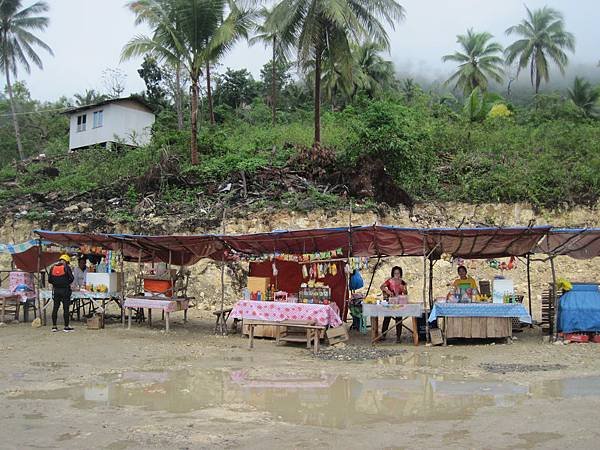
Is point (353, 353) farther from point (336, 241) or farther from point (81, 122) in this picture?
point (81, 122)

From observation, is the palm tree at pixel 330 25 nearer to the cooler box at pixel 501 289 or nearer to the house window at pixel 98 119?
the cooler box at pixel 501 289

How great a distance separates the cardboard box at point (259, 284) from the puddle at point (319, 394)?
150 inches

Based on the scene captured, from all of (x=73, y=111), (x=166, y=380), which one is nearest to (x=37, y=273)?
(x=166, y=380)

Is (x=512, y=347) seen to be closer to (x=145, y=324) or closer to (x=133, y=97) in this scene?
(x=145, y=324)

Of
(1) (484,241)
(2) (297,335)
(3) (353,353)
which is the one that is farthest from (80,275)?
(1) (484,241)

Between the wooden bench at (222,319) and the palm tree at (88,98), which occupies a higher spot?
the palm tree at (88,98)

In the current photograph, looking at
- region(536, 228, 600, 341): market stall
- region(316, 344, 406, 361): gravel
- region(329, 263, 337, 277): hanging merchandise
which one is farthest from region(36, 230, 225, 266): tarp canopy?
region(536, 228, 600, 341): market stall

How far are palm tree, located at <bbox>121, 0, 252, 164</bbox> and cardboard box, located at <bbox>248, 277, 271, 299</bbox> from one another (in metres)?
10.7

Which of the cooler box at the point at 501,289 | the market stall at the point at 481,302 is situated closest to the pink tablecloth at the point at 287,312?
the market stall at the point at 481,302

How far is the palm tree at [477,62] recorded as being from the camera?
4228 centimetres

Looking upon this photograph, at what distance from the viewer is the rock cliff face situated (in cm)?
1911

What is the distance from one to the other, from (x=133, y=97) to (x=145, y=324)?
71.3 ft

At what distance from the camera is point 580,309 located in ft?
37.8

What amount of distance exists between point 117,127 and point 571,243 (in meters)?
27.3
